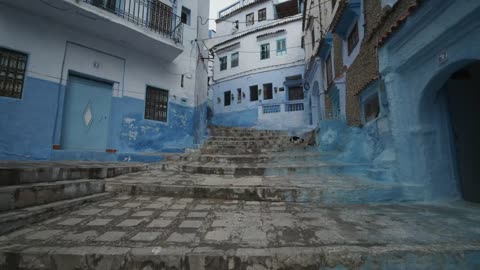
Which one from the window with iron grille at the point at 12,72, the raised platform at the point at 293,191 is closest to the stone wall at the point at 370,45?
the raised platform at the point at 293,191

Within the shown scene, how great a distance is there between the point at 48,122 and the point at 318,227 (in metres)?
8.10

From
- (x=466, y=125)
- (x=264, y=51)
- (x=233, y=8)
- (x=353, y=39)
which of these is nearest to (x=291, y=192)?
(x=466, y=125)

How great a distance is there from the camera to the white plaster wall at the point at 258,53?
1703 centimetres

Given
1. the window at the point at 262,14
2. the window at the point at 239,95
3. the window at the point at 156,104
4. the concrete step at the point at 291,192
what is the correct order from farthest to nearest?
the window at the point at 262,14 → the window at the point at 239,95 → the window at the point at 156,104 → the concrete step at the point at 291,192

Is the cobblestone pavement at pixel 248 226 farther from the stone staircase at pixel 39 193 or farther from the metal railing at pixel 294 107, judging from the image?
the metal railing at pixel 294 107

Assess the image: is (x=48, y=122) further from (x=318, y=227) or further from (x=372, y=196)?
(x=372, y=196)

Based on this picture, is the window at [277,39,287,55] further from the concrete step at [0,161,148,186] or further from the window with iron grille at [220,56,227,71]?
the concrete step at [0,161,148,186]

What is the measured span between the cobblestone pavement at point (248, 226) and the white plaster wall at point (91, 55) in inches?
245

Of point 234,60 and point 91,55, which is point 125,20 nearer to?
point 91,55

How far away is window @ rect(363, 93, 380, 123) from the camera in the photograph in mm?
5011

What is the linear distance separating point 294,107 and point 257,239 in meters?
14.3

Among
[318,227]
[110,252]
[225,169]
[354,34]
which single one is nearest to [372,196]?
[318,227]

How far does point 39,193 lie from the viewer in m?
2.78

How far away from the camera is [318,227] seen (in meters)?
2.40
